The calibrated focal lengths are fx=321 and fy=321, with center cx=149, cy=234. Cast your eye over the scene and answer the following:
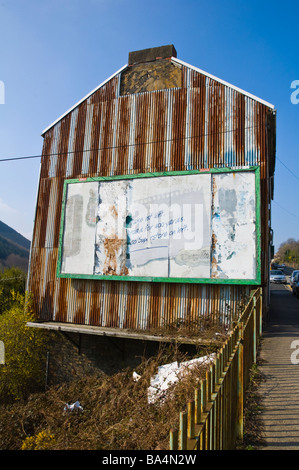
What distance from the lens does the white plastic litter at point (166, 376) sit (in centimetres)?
770

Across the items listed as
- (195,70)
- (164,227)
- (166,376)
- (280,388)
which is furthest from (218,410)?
(195,70)

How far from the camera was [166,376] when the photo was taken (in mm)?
8523

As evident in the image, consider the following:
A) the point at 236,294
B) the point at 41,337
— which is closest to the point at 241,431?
the point at 236,294

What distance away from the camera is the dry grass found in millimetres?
6246

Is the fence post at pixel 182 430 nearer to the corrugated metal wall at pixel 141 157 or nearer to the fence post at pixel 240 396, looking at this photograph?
the fence post at pixel 240 396

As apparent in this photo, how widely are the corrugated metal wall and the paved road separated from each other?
1834 mm

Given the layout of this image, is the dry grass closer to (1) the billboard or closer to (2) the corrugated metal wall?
(2) the corrugated metal wall

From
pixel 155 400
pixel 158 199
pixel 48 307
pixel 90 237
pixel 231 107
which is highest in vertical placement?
pixel 231 107

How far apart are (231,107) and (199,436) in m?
10.8

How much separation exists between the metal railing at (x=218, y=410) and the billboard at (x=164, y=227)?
551 centimetres

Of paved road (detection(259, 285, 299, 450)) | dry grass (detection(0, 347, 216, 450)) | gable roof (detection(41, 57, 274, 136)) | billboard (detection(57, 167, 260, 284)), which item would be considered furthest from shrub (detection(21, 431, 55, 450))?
gable roof (detection(41, 57, 274, 136))

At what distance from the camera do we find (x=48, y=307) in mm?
12906

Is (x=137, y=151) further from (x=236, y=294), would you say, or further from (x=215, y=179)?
(x=236, y=294)

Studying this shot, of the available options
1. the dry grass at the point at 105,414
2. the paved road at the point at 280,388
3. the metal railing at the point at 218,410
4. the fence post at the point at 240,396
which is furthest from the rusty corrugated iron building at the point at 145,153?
the metal railing at the point at 218,410
